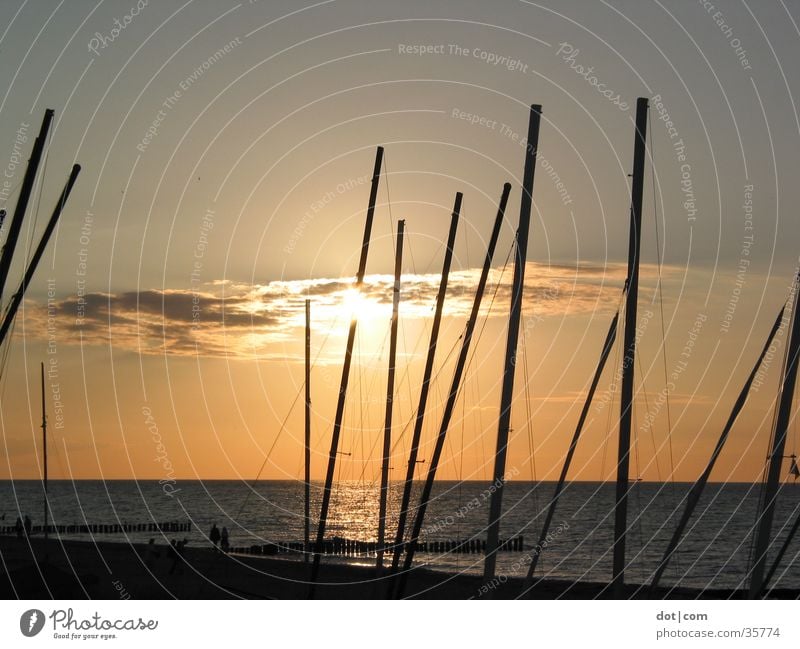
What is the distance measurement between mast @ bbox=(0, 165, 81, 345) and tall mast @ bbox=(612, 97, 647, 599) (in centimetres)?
1129

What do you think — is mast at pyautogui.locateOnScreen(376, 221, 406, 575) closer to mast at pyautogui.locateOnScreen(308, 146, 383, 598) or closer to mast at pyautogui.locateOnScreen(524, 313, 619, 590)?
A: mast at pyautogui.locateOnScreen(308, 146, 383, 598)

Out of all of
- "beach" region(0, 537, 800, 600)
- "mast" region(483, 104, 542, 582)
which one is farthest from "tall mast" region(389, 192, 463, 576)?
"mast" region(483, 104, 542, 582)

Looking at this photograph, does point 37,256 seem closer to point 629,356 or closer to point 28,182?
point 28,182

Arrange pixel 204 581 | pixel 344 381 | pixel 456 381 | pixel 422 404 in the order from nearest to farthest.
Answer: pixel 456 381
pixel 422 404
pixel 344 381
pixel 204 581

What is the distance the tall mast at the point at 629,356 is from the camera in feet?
66.6

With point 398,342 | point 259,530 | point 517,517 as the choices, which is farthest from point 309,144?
point 517,517

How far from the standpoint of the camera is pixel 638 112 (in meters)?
21.4

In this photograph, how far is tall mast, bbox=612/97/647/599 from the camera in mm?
20297

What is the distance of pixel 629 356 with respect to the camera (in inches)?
801

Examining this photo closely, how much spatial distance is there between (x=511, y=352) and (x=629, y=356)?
2.29 metres

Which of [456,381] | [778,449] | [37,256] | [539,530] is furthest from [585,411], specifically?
[539,530]

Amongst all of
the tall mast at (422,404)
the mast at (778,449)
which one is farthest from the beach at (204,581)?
the mast at (778,449)
